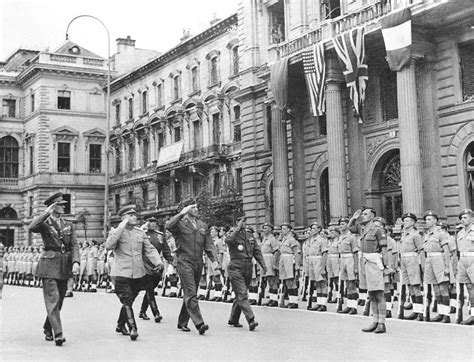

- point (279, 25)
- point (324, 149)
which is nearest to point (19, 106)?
point (279, 25)

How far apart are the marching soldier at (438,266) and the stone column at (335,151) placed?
419 inches

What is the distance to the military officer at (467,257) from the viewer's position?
12.5 m

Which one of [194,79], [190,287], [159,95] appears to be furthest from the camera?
[159,95]

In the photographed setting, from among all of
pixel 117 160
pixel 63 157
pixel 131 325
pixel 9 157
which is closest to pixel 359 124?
pixel 131 325

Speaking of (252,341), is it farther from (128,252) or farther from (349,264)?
(349,264)

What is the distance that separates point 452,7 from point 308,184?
32.3ft

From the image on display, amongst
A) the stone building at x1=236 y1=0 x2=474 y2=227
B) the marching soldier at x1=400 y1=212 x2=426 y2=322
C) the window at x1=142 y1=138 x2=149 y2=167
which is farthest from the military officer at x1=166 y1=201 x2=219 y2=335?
the window at x1=142 y1=138 x2=149 y2=167

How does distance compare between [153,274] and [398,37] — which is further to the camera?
[398,37]

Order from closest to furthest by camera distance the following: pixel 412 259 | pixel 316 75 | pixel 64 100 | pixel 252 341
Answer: pixel 252 341 → pixel 412 259 → pixel 316 75 → pixel 64 100

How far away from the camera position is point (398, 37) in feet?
71.0

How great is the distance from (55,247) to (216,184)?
29.6 meters

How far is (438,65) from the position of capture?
22828mm

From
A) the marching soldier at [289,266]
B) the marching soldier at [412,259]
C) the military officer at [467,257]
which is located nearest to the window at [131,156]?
the marching soldier at [289,266]

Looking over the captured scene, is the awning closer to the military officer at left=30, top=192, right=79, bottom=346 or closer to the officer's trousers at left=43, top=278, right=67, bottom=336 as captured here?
the military officer at left=30, top=192, right=79, bottom=346
